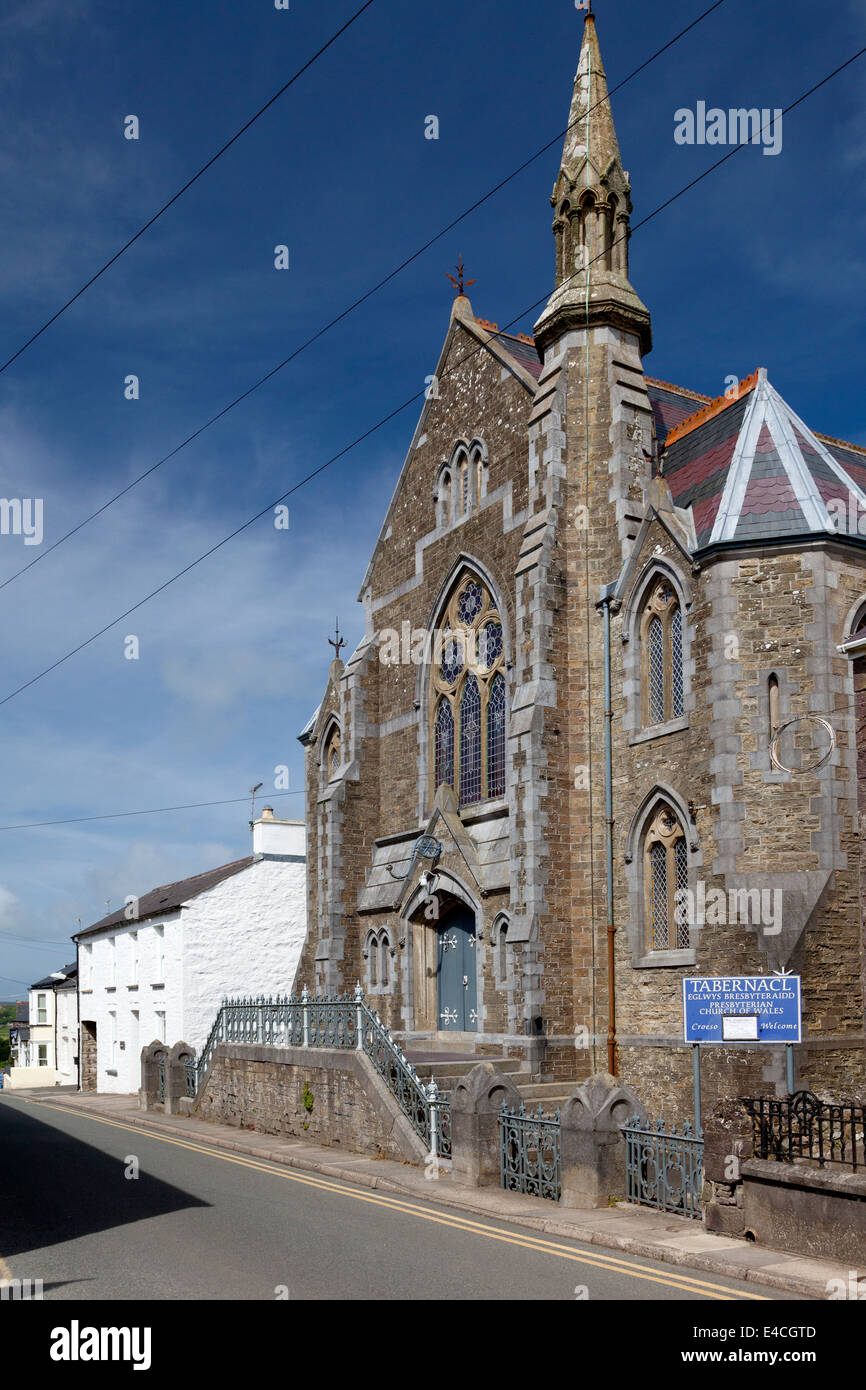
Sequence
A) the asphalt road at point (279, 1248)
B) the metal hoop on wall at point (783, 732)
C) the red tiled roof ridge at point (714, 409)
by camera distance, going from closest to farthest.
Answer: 1. the asphalt road at point (279, 1248)
2. the metal hoop on wall at point (783, 732)
3. the red tiled roof ridge at point (714, 409)

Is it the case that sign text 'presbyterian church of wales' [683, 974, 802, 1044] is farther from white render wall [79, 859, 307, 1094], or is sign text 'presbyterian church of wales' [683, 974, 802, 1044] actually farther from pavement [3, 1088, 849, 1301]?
white render wall [79, 859, 307, 1094]

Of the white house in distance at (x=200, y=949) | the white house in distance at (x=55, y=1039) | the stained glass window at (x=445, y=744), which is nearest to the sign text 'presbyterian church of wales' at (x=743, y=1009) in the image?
the stained glass window at (x=445, y=744)

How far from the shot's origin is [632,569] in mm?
21453

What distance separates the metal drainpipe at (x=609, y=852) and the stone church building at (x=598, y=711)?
5 centimetres

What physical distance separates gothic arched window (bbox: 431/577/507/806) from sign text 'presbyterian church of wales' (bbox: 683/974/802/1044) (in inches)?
470

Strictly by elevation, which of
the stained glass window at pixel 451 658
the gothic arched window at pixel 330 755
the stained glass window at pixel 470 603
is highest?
the stained glass window at pixel 470 603

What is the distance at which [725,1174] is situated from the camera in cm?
1162

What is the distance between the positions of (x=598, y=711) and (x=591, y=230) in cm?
981

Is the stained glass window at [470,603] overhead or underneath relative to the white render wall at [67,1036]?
overhead

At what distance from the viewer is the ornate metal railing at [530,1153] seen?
46.4 feet

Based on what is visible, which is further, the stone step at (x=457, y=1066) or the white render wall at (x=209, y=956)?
the white render wall at (x=209, y=956)

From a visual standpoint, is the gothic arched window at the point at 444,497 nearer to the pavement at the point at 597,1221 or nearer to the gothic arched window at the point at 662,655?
the gothic arched window at the point at 662,655
